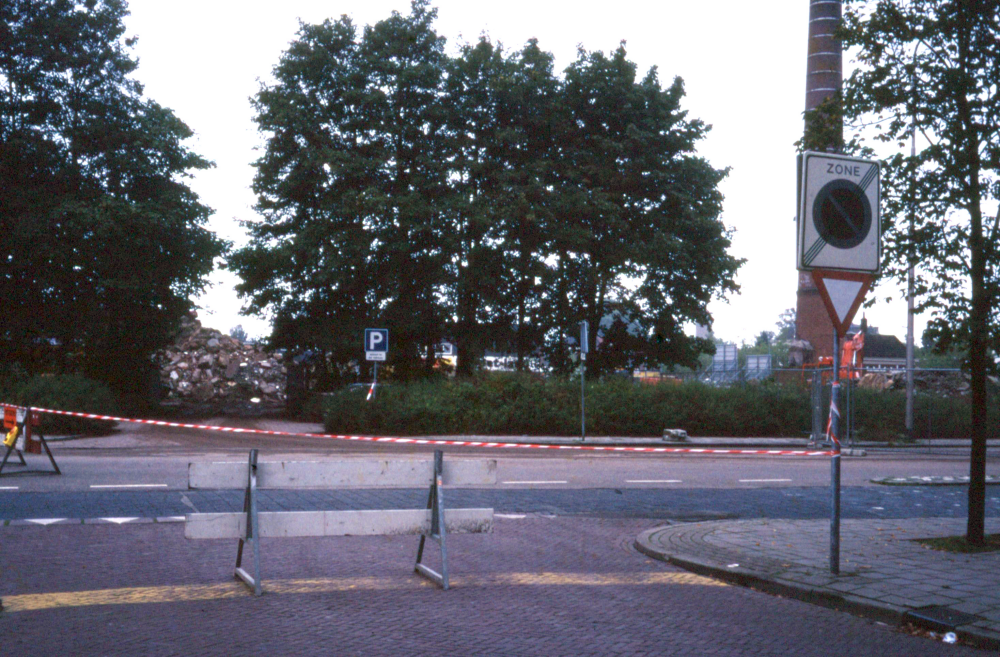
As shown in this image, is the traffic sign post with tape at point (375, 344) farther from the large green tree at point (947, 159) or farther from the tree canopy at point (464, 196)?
the large green tree at point (947, 159)

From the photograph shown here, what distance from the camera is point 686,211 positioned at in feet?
110

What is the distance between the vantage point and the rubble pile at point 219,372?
155 ft

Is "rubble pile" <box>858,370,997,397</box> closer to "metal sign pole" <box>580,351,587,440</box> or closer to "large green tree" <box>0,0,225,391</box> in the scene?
"metal sign pole" <box>580,351,587,440</box>

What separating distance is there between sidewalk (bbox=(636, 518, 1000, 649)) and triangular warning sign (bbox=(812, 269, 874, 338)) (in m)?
1.91

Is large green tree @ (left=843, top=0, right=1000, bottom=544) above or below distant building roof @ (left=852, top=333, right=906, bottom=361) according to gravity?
below

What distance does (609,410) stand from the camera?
27719 mm

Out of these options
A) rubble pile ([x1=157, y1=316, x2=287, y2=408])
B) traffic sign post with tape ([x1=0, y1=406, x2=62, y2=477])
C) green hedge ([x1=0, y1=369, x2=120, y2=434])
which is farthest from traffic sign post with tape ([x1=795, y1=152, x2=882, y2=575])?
rubble pile ([x1=157, y1=316, x2=287, y2=408])

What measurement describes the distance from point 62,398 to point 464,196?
44.6 ft

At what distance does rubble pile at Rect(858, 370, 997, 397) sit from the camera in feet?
92.2

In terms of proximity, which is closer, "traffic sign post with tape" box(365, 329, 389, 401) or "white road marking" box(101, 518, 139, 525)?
"white road marking" box(101, 518, 139, 525)

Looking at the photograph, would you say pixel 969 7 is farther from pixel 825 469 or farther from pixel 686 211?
pixel 686 211

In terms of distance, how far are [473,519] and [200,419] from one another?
1026 inches

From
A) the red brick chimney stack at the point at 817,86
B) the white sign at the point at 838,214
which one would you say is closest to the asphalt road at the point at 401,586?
the white sign at the point at 838,214

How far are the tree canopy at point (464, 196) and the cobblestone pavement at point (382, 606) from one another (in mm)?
22767
